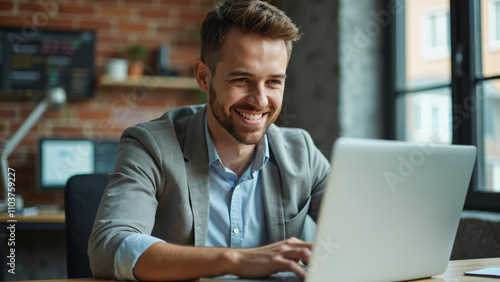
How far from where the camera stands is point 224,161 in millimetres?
1438

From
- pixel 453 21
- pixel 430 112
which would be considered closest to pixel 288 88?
pixel 430 112

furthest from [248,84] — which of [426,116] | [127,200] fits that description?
[426,116]

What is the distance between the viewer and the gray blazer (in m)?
1.12

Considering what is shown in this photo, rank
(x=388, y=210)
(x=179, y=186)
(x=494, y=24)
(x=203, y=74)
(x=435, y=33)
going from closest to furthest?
(x=388, y=210) → (x=179, y=186) → (x=203, y=74) → (x=494, y=24) → (x=435, y=33)

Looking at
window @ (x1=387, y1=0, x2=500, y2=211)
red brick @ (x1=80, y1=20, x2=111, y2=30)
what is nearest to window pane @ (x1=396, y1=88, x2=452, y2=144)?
window @ (x1=387, y1=0, x2=500, y2=211)

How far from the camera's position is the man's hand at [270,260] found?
0.88m

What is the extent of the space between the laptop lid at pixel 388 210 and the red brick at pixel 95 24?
2.98 metres

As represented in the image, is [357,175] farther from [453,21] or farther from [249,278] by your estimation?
[453,21]

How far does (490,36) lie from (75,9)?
2527 millimetres

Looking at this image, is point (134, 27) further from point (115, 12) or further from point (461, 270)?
point (461, 270)

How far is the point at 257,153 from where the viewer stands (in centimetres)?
146

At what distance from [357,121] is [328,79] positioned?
0.95 feet

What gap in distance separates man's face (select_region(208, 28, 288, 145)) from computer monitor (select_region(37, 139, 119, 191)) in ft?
6.65

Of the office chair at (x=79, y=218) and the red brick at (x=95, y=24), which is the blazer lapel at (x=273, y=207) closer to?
the office chair at (x=79, y=218)
